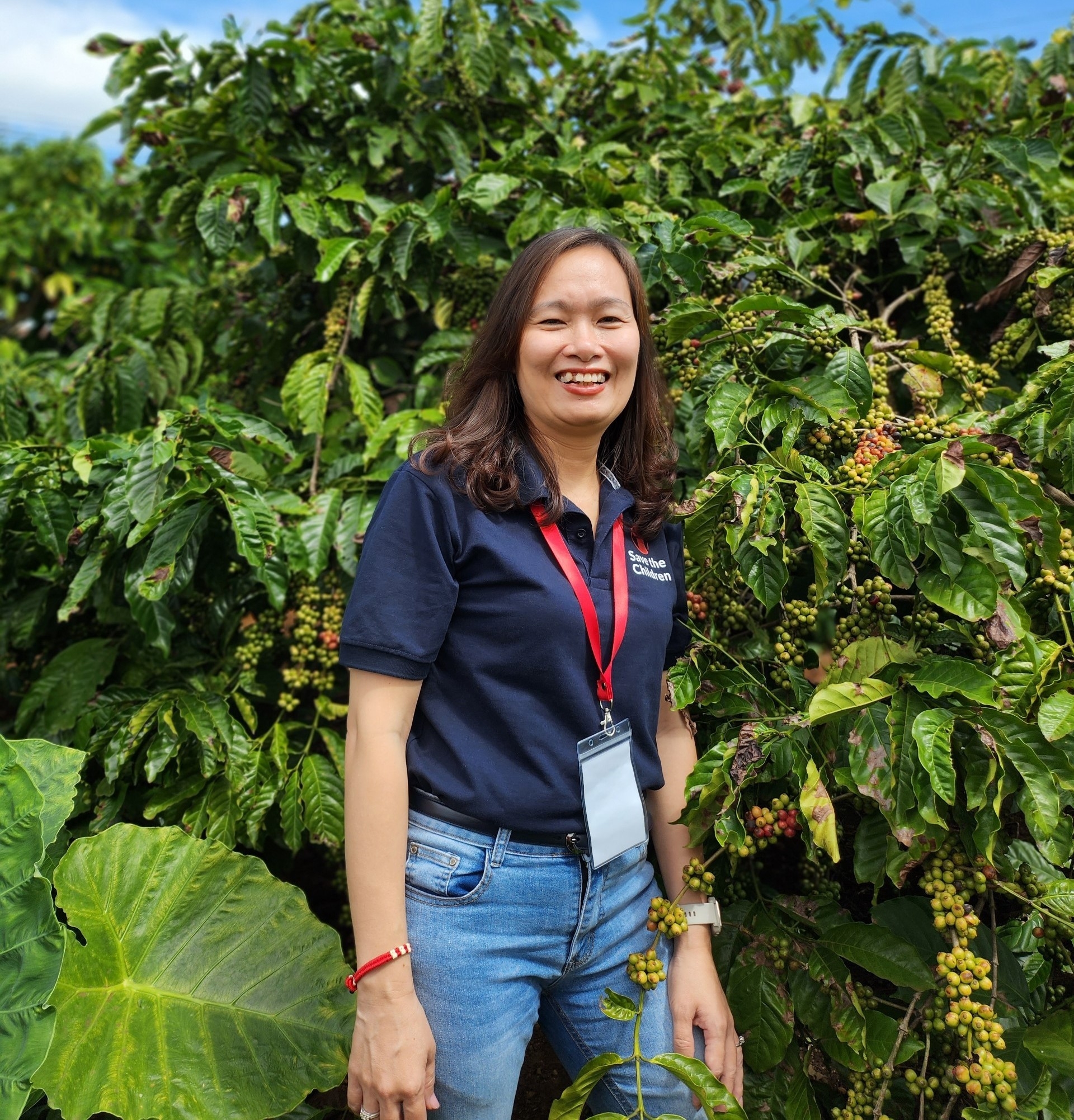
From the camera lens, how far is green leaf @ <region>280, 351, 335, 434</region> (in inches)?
89.8

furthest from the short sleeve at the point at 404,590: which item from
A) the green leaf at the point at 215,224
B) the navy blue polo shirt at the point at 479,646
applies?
the green leaf at the point at 215,224

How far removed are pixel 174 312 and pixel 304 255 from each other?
0.63 m

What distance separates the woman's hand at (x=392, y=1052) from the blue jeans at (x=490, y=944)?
5 centimetres

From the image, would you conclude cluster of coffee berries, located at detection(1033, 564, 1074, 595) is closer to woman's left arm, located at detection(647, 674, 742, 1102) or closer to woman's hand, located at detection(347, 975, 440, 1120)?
woman's left arm, located at detection(647, 674, 742, 1102)

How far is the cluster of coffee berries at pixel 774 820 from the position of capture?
1379 mm

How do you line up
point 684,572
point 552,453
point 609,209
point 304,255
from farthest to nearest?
point 304,255 < point 609,209 < point 684,572 < point 552,453

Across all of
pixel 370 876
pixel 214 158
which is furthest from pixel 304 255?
pixel 370 876

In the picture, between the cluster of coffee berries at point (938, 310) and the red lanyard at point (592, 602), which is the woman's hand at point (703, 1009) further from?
the cluster of coffee berries at point (938, 310)

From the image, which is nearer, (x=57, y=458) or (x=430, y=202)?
(x=57, y=458)

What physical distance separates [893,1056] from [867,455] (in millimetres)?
896

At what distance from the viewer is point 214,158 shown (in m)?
2.64

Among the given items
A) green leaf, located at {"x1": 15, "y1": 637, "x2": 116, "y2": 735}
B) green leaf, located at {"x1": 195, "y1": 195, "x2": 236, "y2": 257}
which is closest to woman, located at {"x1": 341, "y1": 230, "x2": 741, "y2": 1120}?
green leaf, located at {"x1": 15, "y1": 637, "x2": 116, "y2": 735}

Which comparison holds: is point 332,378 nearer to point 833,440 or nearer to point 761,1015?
point 833,440

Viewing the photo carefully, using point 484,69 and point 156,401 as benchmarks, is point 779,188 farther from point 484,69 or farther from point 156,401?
point 156,401
